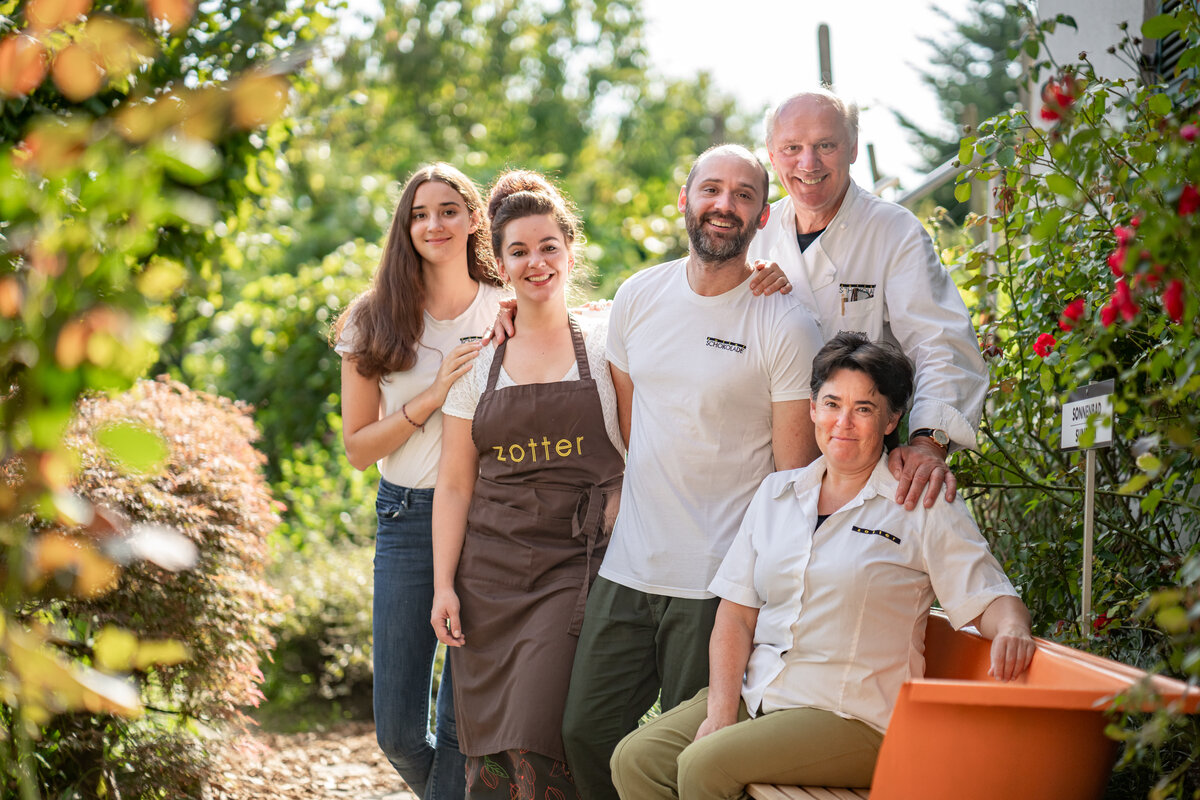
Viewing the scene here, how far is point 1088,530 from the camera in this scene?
2.46 metres

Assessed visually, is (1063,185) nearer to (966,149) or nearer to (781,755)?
(966,149)

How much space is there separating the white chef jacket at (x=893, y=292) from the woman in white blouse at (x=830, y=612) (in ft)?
0.57

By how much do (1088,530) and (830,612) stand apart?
2.05 feet

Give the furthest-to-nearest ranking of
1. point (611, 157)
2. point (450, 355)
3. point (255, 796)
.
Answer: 1. point (611, 157)
2. point (255, 796)
3. point (450, 355)

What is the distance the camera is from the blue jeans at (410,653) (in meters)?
3.44

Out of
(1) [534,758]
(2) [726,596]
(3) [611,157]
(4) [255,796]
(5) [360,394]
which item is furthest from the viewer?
(3) [611,157]

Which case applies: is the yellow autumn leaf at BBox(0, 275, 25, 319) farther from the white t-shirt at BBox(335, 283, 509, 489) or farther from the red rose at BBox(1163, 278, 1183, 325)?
the white t-shirt at BBox(335, 283, 509, 489)

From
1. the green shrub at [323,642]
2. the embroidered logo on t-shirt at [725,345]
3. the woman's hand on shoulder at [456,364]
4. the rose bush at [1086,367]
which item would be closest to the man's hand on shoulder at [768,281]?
the embroidered logo on t-shirt at [725,345]

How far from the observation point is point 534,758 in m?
2.91

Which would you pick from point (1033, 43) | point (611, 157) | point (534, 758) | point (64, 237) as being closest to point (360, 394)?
point (534, 758)

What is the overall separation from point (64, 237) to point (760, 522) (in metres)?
1.89

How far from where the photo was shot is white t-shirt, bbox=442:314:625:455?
308cm

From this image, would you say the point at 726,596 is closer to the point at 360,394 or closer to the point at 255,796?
the point at 360,394

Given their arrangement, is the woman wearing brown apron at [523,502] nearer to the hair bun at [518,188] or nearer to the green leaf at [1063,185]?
the hair bun at [518,188]
